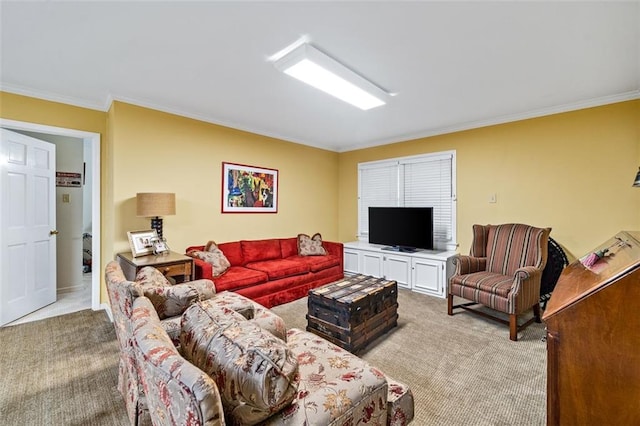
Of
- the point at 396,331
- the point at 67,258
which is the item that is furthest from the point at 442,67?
the point at 67,258

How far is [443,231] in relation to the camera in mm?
4582

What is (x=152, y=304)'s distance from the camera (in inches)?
68.0

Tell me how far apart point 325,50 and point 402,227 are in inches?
122

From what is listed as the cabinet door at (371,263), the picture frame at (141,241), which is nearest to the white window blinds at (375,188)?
the cabinet door at (371,263)

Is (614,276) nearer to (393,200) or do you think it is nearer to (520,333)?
(520,333)

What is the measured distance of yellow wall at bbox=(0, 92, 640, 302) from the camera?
10.3ft

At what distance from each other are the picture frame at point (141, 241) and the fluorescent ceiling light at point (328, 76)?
2316mm

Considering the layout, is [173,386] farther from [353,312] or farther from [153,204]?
[153,204]

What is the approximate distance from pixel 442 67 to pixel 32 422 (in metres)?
3.93

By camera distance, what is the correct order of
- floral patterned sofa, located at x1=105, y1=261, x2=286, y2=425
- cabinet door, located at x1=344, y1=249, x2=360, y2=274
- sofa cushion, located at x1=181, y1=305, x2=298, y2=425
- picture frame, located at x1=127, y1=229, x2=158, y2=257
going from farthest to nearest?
cabinet door, located at x1=344, y1=249, x2=360, y2=274 < picture frame, located at x1=127, y1=229, x2=158, y2=257 < floral patterned sofa, located at x1=105, y1=261, x2=286, y2=425 < sofa cushion, located at x1=181, y1=305, x2=298, y2=425

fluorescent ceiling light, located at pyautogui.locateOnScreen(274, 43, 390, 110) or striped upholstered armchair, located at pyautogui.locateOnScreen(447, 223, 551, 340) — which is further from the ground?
fluorescent ceiling light, located at pyautogui.locateOnScreen(274, 43, 390, 110)

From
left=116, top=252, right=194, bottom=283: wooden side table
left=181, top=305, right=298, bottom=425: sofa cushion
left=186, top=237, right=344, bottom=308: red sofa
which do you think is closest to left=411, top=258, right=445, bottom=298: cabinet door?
left=186, top=237, right=344, bottom=308: red sofa

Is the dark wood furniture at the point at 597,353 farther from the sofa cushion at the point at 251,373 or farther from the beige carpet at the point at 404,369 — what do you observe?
the sofa cushion at the point at 251,373

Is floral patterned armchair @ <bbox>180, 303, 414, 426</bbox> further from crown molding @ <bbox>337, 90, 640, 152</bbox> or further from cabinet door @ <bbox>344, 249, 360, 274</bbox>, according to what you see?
crown molding @ <bbox>337, 90, 640, 152</bbox>
